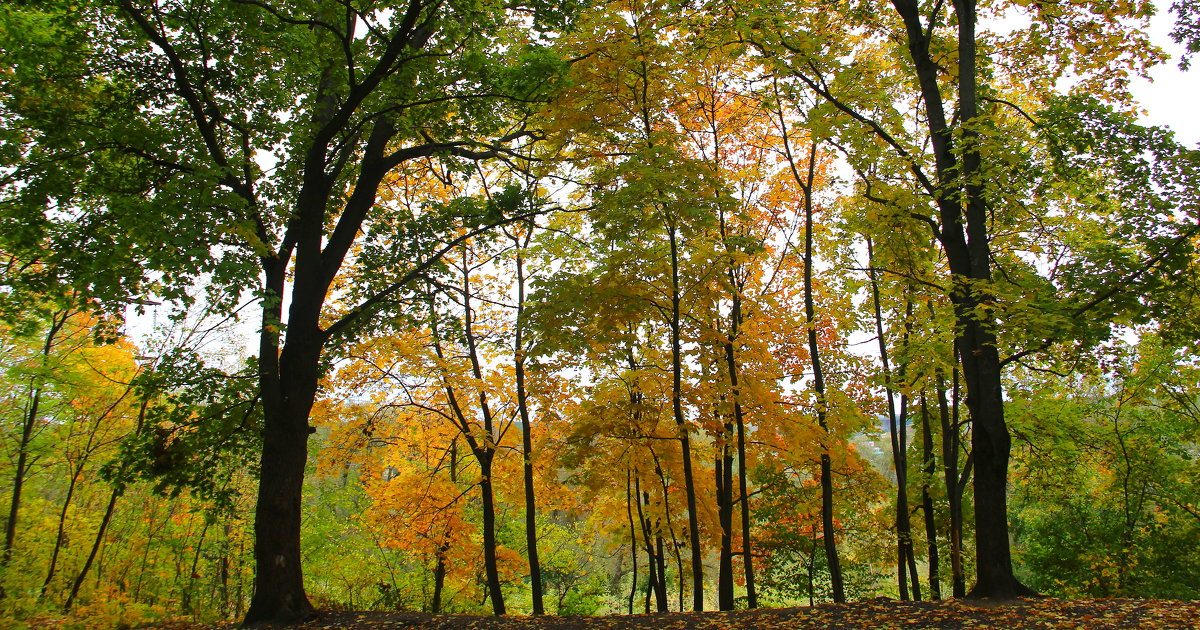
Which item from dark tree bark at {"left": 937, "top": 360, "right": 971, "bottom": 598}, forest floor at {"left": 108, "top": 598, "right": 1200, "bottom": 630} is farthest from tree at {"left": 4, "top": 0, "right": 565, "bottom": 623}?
dark tree bark at {"left": 937, "top": 360, "right": 971, "bottom": 598}

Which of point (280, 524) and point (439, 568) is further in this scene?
point (439, 568)

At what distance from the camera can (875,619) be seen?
613cm

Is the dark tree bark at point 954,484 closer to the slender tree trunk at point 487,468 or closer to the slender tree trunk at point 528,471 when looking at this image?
the slender tree trunk at point 528,471

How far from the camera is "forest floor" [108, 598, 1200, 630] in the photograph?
5.27 meters

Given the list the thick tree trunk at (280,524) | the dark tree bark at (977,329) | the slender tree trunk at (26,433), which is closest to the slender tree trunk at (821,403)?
the dark tree bark at (977,329)

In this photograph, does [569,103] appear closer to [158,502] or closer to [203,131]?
[203,131]

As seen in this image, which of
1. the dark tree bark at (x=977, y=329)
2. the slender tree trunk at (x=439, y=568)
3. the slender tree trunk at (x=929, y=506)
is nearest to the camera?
the dark tree bark at (x=977, y=329)

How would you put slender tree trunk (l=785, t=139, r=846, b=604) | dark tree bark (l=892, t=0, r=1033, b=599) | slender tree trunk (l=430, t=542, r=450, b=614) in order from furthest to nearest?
slender tree trunk (l=430, t=542, r=450, b=614), slender tree trunk (l=785, t=139, r=846, b=604), dark tree bark (l=892, t=0, r=1033, b=599)

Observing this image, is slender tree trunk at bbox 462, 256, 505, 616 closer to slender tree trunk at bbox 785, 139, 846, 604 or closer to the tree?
the tree

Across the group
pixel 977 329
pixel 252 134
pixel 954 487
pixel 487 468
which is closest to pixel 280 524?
pixel 252 134

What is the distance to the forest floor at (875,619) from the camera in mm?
5266

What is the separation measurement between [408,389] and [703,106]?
346 inches

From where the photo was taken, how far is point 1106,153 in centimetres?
619

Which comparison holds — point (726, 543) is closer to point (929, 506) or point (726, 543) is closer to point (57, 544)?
point (929, 506)
